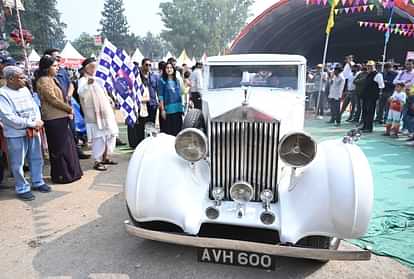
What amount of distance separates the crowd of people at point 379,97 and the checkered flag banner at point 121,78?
6629mm

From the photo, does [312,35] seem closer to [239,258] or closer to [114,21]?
[239,258]

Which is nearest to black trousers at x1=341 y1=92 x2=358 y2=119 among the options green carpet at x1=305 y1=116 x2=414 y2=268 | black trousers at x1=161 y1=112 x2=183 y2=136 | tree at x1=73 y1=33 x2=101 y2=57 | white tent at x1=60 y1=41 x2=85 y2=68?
green carpet at x1=305 y1=116 x2=414 y2=268

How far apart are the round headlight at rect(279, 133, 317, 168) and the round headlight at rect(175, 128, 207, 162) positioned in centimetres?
75

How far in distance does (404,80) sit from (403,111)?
87 cm

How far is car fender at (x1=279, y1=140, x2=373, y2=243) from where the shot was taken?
2564 mm

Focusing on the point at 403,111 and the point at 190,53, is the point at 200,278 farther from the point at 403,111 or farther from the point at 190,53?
the point at 190,53

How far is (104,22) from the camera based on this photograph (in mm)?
77375

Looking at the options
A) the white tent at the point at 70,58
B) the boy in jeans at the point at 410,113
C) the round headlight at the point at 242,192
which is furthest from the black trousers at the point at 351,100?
the white tent at the point at 70,58

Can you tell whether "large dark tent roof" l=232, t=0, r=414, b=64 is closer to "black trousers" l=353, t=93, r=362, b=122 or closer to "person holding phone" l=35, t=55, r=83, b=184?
"black trousers" l=353, t=93, r=362, b=122

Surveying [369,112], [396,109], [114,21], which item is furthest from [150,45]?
[396,109]

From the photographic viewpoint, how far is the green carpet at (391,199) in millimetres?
3383

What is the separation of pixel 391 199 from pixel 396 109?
15.8 feet

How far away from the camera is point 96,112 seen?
18.7ft

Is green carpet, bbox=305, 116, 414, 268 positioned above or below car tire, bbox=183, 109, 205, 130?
below
